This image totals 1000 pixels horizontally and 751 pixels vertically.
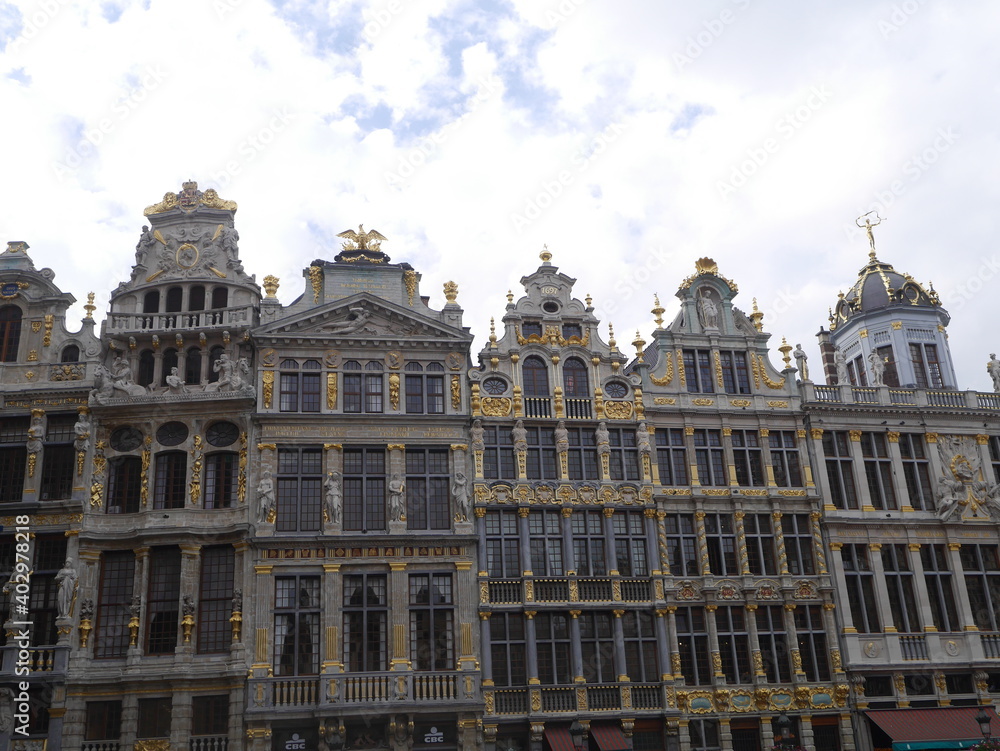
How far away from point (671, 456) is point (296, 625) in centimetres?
1611

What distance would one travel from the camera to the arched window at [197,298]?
3978cm

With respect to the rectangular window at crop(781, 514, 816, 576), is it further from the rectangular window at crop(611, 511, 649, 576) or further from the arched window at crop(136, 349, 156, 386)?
the arched window at crop(136, 349, 156, 386)

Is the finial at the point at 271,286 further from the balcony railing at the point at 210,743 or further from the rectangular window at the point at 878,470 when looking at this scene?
the rectangular window at the point at 878,470

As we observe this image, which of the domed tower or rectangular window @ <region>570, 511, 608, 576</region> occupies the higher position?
the domed tower

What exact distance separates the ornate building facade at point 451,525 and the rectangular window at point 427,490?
12 centimetres

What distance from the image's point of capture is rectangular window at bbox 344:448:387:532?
37.1 metres

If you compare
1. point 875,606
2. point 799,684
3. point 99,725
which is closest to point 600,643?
point 799,684

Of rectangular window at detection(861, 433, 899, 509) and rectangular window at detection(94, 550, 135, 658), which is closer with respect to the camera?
rectangular window at detection(94, 550, 135, 658)

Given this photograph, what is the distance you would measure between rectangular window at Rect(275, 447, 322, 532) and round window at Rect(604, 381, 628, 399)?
11.2 m

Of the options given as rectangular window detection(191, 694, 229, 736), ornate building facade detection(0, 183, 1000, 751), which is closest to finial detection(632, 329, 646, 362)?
ornate building facade detection(0, 183, 1000, 751)

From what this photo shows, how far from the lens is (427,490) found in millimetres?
37812

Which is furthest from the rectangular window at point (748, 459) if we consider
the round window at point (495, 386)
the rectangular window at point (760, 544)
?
the round window at point (495, 386)

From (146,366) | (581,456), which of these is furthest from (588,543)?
(146,366)

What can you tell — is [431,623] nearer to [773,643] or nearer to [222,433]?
[222,433]
